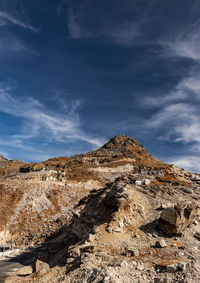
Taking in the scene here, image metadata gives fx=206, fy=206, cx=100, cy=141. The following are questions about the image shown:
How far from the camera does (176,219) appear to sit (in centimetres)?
1689

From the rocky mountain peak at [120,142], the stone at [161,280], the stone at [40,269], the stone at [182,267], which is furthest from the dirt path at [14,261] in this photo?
the rocky mountain peak at [120,142]

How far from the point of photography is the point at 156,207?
21.1 m

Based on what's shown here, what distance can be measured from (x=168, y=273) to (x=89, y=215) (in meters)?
11.7

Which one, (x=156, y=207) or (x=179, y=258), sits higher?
(x=156, y=207)

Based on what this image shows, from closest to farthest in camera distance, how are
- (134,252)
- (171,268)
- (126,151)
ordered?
(171,268) → (134,252) → (126,151)

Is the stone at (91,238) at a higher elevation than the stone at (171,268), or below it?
higher

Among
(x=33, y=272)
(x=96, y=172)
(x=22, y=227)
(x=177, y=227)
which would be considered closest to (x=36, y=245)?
(x=22, y=227)

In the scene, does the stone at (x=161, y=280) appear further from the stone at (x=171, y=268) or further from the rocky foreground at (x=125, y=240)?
the stone at (x=171, y=268)

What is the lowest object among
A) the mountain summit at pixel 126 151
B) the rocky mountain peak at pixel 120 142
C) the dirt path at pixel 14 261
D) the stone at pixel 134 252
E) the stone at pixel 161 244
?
the dirt path at pixel 14 261

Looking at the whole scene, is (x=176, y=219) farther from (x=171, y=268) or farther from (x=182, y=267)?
(x=171, y=268)

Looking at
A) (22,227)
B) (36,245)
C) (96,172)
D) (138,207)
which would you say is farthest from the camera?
(96,172)

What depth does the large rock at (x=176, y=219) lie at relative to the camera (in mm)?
17031

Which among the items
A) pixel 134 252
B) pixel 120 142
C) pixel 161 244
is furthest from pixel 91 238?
pixel 120 142

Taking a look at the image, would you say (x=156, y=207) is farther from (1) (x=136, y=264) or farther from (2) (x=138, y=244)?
(1) (x=136, y=264)
